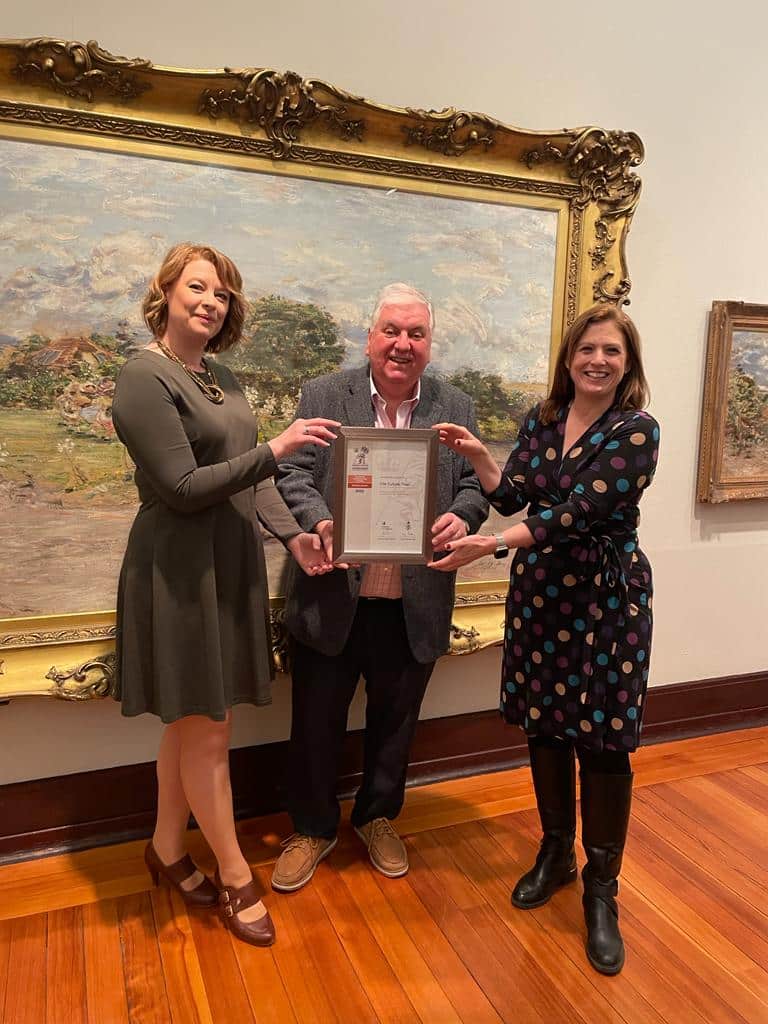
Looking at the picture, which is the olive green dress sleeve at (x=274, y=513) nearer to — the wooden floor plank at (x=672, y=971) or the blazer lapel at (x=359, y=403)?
the blazer lapel at (x=359, y=403)

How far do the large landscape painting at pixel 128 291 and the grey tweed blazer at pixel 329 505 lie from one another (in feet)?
1.09

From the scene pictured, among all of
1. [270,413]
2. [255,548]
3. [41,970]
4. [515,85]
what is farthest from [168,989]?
[515,85]

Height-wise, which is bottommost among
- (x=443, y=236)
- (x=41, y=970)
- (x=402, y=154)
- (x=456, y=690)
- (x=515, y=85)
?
(x=41, y=970)

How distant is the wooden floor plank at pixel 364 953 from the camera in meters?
1.79

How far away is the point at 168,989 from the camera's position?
1817 mm

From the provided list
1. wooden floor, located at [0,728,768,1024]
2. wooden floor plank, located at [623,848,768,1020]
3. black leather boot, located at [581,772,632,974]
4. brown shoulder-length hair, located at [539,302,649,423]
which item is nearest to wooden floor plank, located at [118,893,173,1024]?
wooden floor, located at [0,728,768,1024]

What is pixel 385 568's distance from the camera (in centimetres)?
212

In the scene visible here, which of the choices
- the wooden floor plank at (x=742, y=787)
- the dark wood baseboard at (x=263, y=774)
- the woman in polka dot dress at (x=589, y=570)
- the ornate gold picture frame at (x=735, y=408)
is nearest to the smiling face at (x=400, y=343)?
the woman in polka dot dress at (x=589, y=570)

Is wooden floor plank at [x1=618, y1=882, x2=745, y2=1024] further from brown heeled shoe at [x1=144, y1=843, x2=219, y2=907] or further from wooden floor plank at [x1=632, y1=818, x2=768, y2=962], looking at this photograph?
brown heeled shoe at [x1=144, y1=843, x2=219, y2=907]

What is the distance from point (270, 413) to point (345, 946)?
1.53 m

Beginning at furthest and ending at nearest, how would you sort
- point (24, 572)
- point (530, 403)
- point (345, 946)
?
point (530, 403) < point (24, 572) < point (345, 946)

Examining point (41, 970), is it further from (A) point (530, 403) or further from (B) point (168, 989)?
(A) point (530, 403)

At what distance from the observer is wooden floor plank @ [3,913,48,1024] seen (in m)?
1.75

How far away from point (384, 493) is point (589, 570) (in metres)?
0.56
